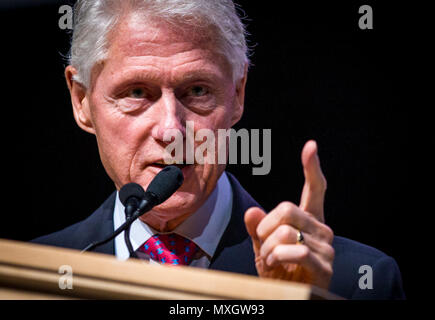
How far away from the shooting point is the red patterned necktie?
6.56 ft

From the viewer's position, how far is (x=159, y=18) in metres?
1.96

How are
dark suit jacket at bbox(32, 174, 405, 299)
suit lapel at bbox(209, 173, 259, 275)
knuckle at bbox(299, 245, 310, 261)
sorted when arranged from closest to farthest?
knuckle at bbox(299, 245, 310, 261) → dark suit jacket at bbox(32, 174, 405, 299) → suit lapel at bbox(209, 173, 259, 275)

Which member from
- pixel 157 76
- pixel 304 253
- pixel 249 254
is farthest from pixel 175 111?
pixel 304 253

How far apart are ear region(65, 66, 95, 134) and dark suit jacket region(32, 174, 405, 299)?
11.1 inches

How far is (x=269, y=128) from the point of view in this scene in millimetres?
2186

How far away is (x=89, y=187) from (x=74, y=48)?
1.80 ft

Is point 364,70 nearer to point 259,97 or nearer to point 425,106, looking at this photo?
point 425,106

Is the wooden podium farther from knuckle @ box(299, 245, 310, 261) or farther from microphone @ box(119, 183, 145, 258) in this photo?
microphone @ box(119, 183, 145, 258)

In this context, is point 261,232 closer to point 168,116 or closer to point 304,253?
point 304,253

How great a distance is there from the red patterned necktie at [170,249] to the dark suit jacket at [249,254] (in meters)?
0.09

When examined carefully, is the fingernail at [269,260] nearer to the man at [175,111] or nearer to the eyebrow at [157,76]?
the man at [175,111]

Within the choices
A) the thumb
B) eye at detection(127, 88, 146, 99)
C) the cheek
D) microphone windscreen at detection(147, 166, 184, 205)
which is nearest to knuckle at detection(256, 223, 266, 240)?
the thumb

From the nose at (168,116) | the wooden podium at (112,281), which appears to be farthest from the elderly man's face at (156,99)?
the wooden podium at (112,281)

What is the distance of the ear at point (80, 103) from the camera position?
7.13ft
